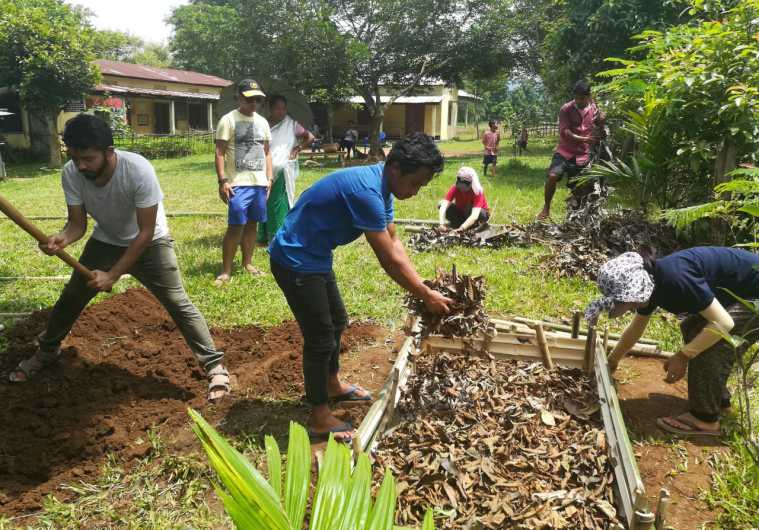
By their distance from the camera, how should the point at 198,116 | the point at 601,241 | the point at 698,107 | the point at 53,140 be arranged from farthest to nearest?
the point at 198,116 < the point at 53,140 < the point at 601,241 < the point at 698,107

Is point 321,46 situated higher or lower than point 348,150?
higher

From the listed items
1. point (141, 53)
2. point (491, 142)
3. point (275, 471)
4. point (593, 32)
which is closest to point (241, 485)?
point (275, 471)

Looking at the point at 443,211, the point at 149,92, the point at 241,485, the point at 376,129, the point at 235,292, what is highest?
the point at 149,92

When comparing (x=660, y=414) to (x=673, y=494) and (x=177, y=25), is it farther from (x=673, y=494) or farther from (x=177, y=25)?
(x=177, y=25)

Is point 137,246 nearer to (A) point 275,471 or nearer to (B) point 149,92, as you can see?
(A) point 275,471

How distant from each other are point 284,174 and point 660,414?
471cm

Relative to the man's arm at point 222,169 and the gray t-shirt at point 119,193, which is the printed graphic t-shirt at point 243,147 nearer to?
the man's arm at point 222,169

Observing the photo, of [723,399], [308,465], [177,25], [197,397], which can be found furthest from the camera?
[177,25]

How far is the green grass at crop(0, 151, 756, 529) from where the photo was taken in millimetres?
2703

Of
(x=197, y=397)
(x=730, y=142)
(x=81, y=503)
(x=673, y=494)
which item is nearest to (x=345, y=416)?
(x=197, y=397)

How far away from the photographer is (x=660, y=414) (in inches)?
137

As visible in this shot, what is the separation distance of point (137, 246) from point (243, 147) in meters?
2.51

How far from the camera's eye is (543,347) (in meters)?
3.58

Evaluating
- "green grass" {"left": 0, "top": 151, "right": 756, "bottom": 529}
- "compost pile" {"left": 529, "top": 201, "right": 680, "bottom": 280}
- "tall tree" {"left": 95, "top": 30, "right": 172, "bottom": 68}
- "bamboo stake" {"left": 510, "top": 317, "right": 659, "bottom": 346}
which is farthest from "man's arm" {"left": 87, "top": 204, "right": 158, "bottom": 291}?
"tall tree" {"left": 95, "top": 30, "right": 172, "bottom": 68}
